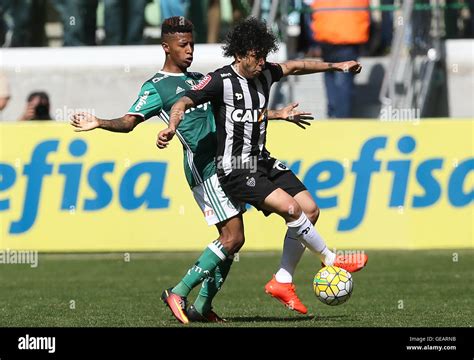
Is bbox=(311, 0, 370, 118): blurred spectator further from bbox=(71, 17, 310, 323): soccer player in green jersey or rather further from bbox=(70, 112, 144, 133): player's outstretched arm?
bbox=(70, 112, 144, 133): player's outstretched arm

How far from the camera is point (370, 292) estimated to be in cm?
1274

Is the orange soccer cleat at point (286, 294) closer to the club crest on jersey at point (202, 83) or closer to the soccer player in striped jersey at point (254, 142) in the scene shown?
the soccer player in striped jersey at point (254, 142)

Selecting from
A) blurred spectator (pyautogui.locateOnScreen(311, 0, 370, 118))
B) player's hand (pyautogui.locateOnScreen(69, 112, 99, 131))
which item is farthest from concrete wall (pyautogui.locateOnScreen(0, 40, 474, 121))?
player's hand (pyautogui.locateOnScreen(69, 112, 99, 131))

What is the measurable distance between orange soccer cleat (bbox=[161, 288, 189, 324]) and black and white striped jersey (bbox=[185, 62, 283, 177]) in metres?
1.04

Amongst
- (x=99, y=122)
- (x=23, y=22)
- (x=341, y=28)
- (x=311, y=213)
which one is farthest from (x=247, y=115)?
(x=23, y=22)

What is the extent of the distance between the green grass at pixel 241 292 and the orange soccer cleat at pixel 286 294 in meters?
0.14

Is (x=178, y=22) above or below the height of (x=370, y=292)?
above

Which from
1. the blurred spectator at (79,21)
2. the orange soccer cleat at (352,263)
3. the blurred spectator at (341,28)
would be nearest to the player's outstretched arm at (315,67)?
the orange soccer cleat at (352,263)

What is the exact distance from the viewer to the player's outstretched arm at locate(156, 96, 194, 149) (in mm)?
9375

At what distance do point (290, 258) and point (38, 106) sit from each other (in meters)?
8.32
